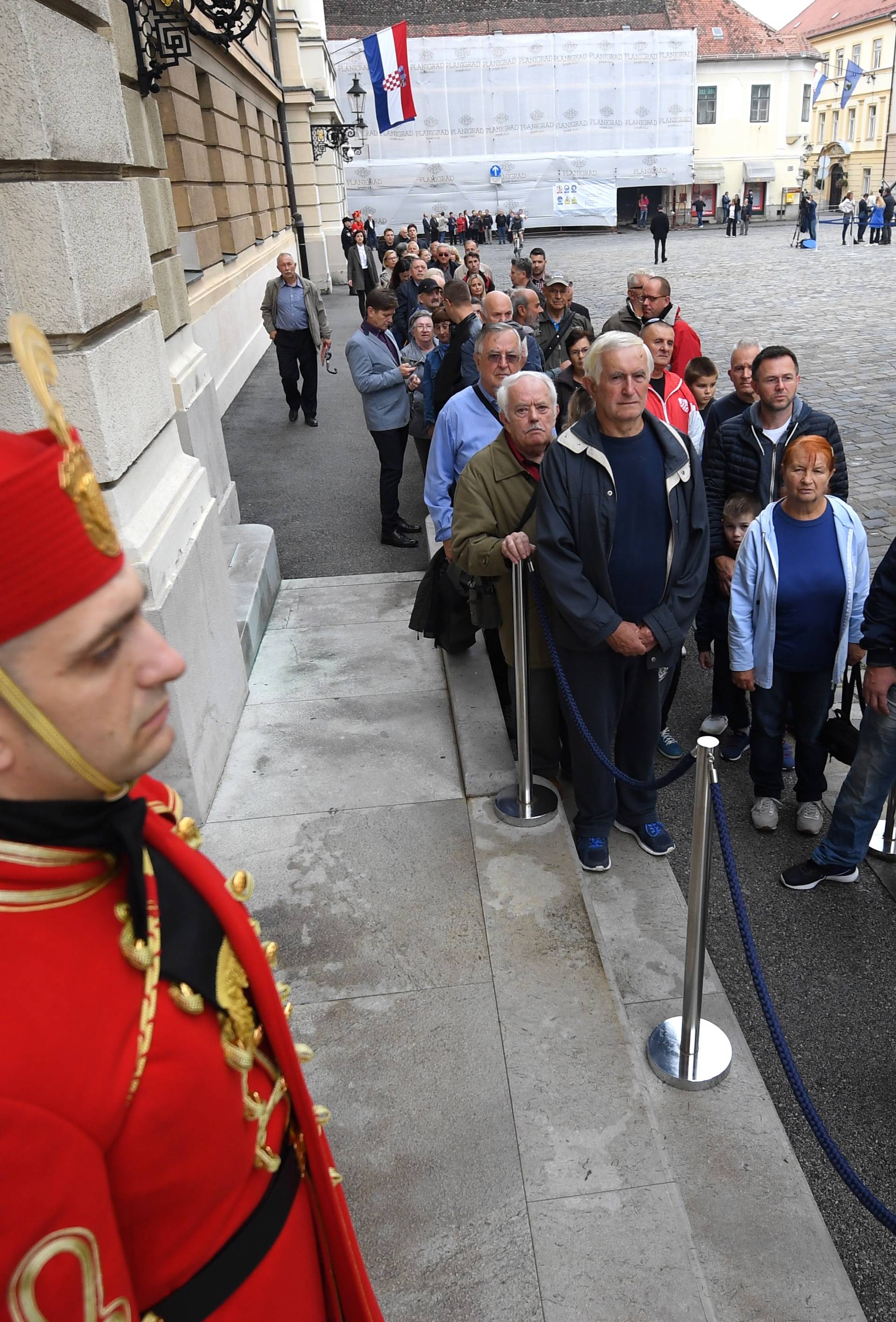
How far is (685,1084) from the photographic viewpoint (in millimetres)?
3047

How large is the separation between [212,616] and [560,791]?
5.74 feet

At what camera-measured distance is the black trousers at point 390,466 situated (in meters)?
7.93

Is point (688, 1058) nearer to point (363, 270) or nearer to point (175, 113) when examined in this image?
point (175, 113)

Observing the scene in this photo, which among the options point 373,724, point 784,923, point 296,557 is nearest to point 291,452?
point 296,557

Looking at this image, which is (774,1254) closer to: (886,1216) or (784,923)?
(886,1216)

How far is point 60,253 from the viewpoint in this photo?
3105 millimetres

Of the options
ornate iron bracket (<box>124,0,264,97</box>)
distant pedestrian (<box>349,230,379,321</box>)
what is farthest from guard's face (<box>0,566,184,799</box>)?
distant pedestrian (<box>349,230,379,321</box>)

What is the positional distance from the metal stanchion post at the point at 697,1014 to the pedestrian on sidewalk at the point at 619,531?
30.6 inches

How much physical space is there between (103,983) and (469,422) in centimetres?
423

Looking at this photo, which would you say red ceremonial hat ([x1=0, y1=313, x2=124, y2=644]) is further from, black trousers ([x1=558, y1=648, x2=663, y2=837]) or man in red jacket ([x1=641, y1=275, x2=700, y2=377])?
man in red jacket ([x1=641, y1=275, x2=700, y2=377])

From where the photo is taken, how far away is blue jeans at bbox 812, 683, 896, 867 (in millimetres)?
3717

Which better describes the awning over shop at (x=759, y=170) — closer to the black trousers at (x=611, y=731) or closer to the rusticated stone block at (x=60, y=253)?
the black trousers at (x=611, y=731)

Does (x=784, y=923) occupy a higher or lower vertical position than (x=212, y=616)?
lower

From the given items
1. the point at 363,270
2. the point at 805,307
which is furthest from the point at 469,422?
the point at 805,307
